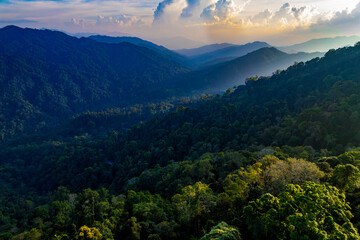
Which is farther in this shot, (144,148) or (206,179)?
(144,148)

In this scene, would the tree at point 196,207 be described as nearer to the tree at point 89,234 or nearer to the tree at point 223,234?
the tree at point 223,234

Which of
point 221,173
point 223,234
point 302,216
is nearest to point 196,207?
point 223,234

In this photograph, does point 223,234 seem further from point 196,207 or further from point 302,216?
point 196,207

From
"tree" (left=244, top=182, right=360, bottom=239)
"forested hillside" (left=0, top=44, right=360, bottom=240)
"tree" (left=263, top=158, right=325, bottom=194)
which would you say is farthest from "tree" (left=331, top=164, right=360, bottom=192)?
"tree" (left=244, top=182, right=360, bottom=239)

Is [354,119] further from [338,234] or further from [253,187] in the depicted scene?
[338,234]

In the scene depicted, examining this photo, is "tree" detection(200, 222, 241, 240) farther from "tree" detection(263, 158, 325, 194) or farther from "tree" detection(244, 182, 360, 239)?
"tree" detection(263, 158, 325, 194)

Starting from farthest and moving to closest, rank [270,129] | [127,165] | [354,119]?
[127,165]
[270,129]
[354,119]

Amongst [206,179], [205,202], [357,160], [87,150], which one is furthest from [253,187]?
[87,150]
